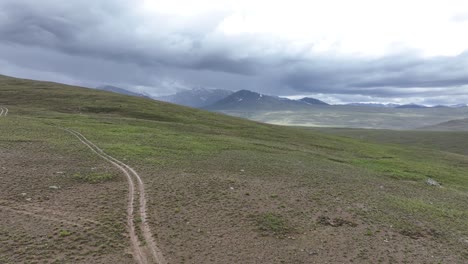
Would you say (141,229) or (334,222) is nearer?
(141,229)

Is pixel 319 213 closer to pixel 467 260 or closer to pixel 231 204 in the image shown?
pixel 231 204

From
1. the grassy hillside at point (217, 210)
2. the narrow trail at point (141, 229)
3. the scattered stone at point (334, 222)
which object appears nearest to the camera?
the narrow trail at point (141, 229)

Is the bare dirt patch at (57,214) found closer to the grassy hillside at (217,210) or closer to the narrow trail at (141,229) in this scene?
the grassy hillside at (217,210)

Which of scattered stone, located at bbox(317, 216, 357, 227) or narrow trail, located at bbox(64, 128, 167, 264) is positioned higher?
narrow trail, located at bbox(64, 128, 167, 264)

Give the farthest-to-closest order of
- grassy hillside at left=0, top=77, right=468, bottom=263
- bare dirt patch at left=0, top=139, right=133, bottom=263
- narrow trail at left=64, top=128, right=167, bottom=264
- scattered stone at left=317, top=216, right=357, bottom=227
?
scattered stone at left=317, top=216, right=357, bottom=227
grassy hillside at left=0, top=77, right=468, bottom=263
narrow trail at left=64, top=128, right=167, bottom=264
bare dirt patch at left=0, top=139, right=133, bottom=263

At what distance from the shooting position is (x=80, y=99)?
10669 cm

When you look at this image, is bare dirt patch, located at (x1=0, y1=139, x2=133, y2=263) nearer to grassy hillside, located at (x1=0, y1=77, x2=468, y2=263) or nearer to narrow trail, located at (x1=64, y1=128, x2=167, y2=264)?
grassy hillside, located at (x1=0, y1=77, x2=468, y2=263)

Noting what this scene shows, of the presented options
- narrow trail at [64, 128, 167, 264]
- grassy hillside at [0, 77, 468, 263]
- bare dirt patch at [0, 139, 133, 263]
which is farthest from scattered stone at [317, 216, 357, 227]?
bare dirt patch at [0, 139, 133, 263]

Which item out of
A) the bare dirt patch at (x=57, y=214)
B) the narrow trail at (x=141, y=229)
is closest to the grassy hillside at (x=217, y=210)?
the bare dirt patch at (x=57, y=214)

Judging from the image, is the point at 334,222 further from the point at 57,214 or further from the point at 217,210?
the point at 57,214

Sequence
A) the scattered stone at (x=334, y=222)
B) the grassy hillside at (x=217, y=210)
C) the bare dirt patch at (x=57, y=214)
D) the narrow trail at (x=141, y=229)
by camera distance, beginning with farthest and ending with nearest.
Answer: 1. the scattered stone at (x=334, y=222)
2. the grassy hillside at (x=217, y=210)
3. the narrow trail at (x=141, y=229)
4. the bare dirt patch at (x=57, y=214)

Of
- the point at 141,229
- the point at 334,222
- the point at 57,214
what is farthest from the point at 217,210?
the point at 57,214

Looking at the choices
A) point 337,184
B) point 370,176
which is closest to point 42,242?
point 337,184

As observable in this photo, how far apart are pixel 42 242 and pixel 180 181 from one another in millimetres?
13644
